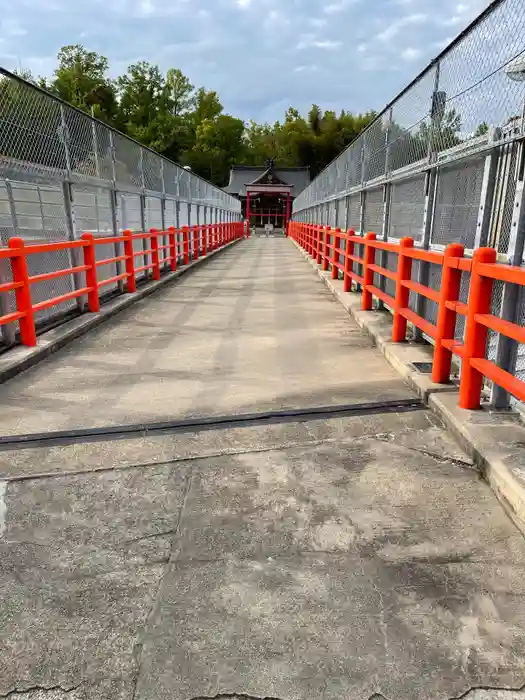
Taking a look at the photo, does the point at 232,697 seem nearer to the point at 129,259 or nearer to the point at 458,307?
the point at 458,307

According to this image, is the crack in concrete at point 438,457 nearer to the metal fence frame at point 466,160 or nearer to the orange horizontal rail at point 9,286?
the metal fence frame at point 466,160

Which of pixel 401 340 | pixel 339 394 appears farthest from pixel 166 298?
pixel 339 394

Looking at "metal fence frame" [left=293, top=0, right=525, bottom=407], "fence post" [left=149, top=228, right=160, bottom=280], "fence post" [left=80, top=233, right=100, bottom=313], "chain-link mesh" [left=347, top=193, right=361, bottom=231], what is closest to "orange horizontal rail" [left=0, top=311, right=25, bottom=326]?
"fence post" [left=80, top=233, right=100, bottom=313]

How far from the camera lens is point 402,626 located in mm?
1770

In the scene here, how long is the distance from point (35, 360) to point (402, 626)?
13.6 feet

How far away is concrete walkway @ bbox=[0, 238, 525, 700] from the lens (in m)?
1.60

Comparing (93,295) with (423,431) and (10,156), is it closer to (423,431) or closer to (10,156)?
(10,156)

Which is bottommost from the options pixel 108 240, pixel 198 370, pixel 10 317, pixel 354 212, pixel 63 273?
pixel 198 370

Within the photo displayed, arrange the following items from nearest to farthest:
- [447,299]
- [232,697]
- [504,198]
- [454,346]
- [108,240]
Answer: [232,697] → [504,198] → [454,346] → [447,299] → [108,240]

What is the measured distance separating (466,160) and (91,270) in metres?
4.60

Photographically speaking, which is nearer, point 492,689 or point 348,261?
point 492,689

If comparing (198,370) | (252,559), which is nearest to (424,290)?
(198,370)

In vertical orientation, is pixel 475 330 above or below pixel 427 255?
below

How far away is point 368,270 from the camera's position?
22.0 feet
